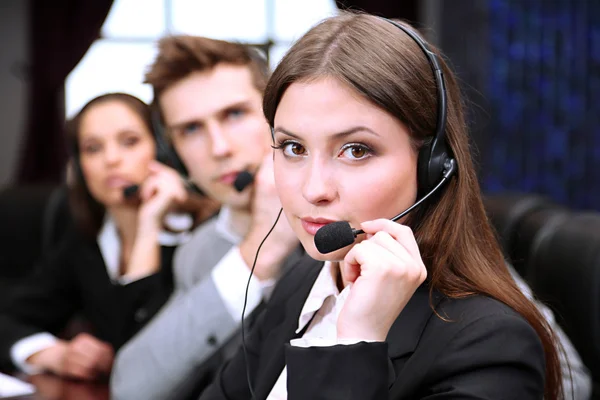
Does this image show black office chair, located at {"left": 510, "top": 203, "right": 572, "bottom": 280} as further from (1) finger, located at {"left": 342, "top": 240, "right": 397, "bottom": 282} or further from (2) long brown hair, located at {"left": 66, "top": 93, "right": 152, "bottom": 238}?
(2) long brown hair, located at {"left": 66, "top": 93, "right": 152, "bottom": 238}

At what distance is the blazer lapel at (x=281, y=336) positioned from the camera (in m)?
0.96

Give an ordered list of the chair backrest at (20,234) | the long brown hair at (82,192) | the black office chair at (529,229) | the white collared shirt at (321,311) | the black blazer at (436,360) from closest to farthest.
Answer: the black blazer at (436,360) < the white collared shirt at (321,311) < the black office chair at (529,229) < the long brown hair at (82,192) < the chair backrest at (20,234)

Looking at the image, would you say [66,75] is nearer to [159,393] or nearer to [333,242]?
[159,393]

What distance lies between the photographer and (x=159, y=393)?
4.33 feet

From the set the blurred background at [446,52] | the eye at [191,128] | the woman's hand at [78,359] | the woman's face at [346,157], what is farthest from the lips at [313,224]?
the blurred background at [446,52]

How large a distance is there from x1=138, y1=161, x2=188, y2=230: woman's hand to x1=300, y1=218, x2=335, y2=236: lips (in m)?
1.02

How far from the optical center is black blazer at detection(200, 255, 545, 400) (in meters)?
0.74

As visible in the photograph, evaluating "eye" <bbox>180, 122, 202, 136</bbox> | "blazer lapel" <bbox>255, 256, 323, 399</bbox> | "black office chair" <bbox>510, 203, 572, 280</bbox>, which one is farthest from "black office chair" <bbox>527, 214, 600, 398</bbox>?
"eye" <bbox>180, 122, 202, 136</bbox>

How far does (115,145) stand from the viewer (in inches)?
73.5

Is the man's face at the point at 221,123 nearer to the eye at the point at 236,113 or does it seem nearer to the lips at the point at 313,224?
the eye at the point at 236,113

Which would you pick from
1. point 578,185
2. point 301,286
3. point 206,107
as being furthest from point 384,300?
point 578,185

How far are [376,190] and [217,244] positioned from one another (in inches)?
28.9

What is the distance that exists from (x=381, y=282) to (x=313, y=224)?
143 millimetres

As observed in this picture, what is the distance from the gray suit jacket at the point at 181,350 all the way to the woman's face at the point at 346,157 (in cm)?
45
